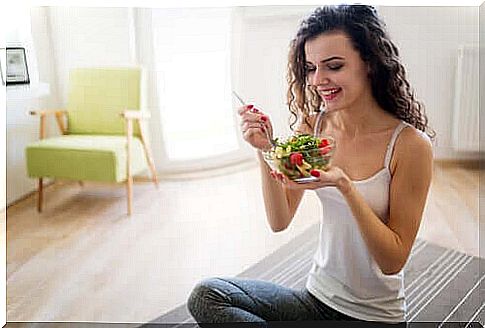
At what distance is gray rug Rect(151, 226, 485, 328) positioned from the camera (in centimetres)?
192

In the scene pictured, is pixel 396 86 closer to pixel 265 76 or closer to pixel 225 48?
pixel 265 76

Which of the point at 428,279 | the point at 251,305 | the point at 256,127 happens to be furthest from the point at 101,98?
the point at 428,279

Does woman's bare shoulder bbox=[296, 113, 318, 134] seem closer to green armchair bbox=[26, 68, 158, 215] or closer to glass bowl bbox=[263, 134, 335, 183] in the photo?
glass bowl bbox=[263, 134, 335, 183]

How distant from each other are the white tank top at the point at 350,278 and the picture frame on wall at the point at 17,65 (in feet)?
3.03

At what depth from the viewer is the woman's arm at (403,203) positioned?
56.2 inches

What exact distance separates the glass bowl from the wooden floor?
0.39 metres

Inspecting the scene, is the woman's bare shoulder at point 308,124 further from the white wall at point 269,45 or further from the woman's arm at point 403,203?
the woman's arm at point 403,203

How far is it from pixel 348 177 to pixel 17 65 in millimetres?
1011

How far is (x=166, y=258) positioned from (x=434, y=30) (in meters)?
0.99

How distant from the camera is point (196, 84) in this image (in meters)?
1.89

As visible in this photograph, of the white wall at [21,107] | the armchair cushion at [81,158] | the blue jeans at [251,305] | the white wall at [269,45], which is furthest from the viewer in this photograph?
the armchair cushion at [81,158]

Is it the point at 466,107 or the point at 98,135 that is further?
the point at 98,135

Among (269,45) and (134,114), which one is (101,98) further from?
(269,45)

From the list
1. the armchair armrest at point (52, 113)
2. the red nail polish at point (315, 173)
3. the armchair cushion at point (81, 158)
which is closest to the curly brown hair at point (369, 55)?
the red nail polish at point (315, 173)
